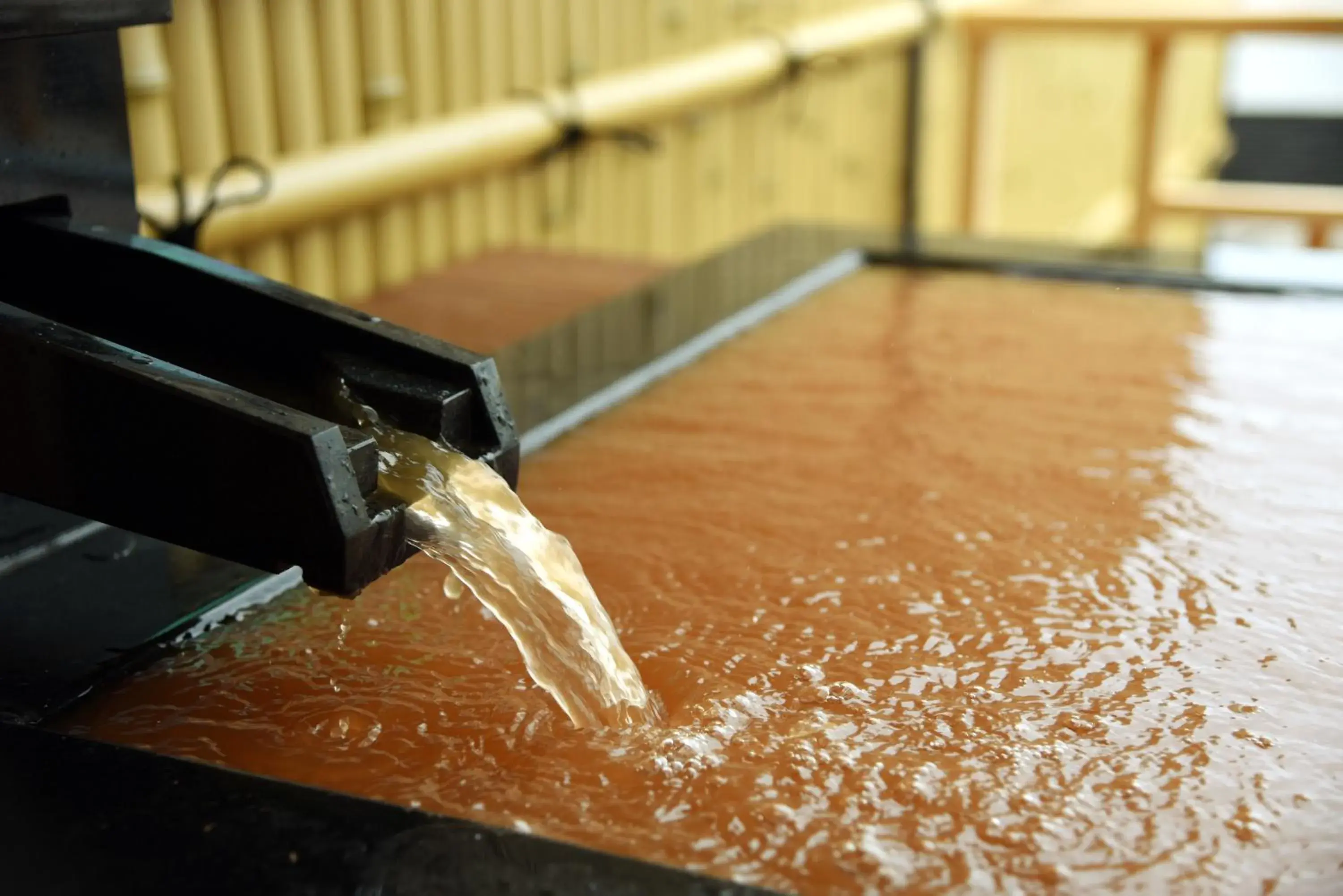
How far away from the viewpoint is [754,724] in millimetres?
783

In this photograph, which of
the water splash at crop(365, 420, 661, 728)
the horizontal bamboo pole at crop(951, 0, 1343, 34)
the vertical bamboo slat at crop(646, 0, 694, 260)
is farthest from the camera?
the horizontal bamboo pole at crop(951, 0, 1343, 34)

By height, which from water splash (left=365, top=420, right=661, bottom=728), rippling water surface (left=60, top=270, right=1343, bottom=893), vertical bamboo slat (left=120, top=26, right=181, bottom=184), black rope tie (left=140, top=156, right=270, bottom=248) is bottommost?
rippling water surface (left=60, top=270, right=1343, bottom=893)

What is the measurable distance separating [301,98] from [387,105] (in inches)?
7.8

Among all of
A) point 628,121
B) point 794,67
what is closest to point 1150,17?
point 794,67

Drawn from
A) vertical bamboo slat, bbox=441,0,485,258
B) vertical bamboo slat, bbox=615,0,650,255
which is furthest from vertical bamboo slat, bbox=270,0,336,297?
vertical bamboo slat, bbox=615,0,650,255

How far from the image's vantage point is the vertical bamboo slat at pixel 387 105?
7.17 ft

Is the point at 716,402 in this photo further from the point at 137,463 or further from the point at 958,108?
the point at 958,108

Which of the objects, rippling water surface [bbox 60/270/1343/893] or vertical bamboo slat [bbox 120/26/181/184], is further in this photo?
vertical bamboo slat [bbox 120/26/181/184]

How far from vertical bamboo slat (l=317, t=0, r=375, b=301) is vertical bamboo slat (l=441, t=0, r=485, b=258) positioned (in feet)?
0.59

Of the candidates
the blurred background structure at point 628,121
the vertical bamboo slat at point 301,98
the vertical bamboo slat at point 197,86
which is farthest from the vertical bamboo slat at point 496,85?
the vertical bamboo slat at point 197,86

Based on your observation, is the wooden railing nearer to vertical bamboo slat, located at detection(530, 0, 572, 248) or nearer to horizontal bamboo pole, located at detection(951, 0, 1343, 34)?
horizontal bamboo pole, located at detection(951, 0, 1343, 34)

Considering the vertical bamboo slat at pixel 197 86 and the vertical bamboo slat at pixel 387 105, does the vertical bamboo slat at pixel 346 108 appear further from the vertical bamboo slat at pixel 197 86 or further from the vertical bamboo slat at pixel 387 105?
the vertical bamboo slat at pixel 197 86

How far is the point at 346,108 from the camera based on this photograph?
2148 mm

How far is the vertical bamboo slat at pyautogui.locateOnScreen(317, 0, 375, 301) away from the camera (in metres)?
2.11
